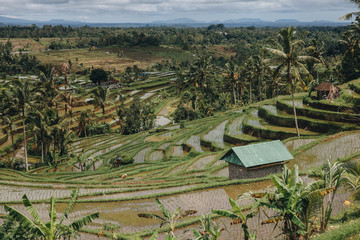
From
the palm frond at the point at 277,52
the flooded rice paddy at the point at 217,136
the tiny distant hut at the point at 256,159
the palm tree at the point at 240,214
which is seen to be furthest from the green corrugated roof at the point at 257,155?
the flooded rice paddy at the point at 217,136

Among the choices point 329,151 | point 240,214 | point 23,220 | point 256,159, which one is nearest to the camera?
point 23,220

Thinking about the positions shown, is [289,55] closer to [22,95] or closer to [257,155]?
[257,155]

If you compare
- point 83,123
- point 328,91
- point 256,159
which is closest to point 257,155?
point 256,159

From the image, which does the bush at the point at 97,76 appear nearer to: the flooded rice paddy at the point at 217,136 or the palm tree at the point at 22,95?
the flooded rice paddy at the point at 217,136

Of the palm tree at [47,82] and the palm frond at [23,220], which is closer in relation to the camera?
the palm frond at [23,220]

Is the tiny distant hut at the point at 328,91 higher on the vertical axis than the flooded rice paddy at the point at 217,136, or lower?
higher

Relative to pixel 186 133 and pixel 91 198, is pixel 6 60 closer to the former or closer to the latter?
pixel 186 133

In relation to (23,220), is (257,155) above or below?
below

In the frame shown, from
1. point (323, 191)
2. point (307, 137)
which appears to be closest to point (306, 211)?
point (323, 191)
